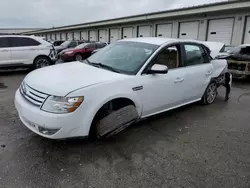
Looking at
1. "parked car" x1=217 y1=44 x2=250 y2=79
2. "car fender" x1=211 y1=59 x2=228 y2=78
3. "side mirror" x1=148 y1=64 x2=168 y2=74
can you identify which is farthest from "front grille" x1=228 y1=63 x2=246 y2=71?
"side mirror" x1=148 y1=64 x2=168 y2=74

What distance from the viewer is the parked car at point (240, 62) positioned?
26.9 feet

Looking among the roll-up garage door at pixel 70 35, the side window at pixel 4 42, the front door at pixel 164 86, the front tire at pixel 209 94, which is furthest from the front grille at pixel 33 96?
the roll-up garage door at pixel 70 35

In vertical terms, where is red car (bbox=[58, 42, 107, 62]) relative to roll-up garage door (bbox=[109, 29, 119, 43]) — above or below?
below

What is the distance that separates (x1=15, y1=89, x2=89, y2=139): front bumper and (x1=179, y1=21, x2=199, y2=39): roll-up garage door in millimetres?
18093

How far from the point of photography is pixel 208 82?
511 cm

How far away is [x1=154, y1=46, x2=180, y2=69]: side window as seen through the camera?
390cm

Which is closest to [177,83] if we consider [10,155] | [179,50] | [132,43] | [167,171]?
[179,50]

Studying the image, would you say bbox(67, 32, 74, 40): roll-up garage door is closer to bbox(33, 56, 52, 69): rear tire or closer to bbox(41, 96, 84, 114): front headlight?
bbox(33, 56, 52, 69): rear tire

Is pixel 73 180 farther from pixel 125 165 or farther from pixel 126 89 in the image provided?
pixel 126 89

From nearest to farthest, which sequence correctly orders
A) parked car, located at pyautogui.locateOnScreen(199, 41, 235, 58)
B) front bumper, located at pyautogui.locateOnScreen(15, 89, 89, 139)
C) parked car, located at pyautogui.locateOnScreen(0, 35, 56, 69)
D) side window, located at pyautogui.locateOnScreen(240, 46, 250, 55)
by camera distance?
front bumper, located at pyautogui.locateOnScreen(15, 89, 89, 139) < parked car, located at pyautogui.locateOnScreen(199, 41, 235, 58) < side window, located at pyautogui.locateOnScreen(240, 46, 250, 55) < parked car, located at pyautogui.locateOnScreen(0, 35, 56, 69)

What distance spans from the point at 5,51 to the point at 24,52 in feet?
2.41

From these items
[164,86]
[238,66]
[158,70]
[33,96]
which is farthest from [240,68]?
[33,96]

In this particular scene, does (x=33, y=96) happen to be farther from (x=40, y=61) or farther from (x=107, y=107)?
(x=40, y=61)

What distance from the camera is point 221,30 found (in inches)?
666
